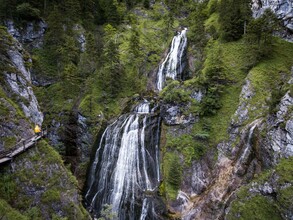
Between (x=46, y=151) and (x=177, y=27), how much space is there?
37716 millimetres

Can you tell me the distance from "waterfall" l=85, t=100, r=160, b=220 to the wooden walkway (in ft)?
28.4

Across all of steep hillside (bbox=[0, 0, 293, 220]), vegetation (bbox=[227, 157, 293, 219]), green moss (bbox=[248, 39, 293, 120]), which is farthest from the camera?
green moss (bbox=[248, 39, 293, 120])

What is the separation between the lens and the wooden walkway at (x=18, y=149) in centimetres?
1599

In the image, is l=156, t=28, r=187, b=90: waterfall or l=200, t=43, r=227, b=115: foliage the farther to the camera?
l=156, t=28, r=187, b=90: waterfall

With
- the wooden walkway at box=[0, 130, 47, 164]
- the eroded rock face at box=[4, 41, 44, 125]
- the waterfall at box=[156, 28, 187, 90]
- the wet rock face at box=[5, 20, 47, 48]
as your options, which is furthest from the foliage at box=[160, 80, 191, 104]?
the wet rock face at box=[5, 20, 47, 48]

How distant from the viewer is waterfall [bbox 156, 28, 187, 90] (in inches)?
1375

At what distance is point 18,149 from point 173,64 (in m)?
26.1

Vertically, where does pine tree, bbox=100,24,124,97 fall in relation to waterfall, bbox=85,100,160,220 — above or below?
above

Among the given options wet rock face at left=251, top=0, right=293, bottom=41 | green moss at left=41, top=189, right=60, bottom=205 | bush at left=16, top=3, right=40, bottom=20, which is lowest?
green moss at left=41, top=189, right=60, bottom=205

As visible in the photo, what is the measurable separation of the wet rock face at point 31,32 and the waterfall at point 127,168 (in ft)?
69.5

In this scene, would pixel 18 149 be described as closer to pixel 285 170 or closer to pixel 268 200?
pixel 268 200

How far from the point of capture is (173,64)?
3619cm

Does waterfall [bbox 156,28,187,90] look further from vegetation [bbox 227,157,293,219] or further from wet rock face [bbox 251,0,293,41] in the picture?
vegetation [bbox 227,157,293,219]

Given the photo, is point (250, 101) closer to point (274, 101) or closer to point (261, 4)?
point (274, 101)
